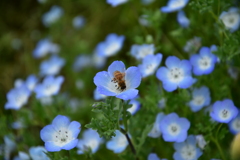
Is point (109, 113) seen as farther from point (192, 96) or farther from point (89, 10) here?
point (89, 10)

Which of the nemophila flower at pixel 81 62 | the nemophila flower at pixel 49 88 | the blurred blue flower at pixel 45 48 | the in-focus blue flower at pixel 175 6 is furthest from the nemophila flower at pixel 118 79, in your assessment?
the blurred blue flower at pixel 45 48

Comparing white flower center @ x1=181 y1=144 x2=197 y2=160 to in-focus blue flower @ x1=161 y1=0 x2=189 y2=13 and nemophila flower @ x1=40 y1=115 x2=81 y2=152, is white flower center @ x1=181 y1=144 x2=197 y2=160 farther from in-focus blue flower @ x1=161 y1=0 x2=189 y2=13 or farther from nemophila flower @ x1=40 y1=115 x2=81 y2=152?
in-focus blue flower @ x1=161 y1=0 x2=189 y2=13

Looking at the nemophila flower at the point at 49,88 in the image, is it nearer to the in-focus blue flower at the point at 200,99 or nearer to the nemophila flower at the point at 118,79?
the nemophila flower at the point at 118,79

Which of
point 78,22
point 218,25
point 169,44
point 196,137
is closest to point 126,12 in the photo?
point 78,22

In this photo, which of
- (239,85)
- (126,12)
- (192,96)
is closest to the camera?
(192,96)

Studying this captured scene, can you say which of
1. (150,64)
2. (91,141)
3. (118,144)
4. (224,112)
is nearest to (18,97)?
(91,141)
